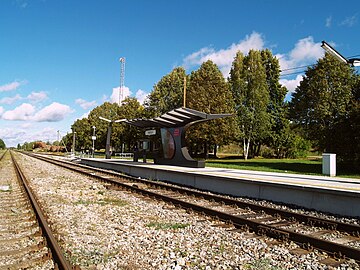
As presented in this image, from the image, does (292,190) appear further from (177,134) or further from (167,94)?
(167,94)

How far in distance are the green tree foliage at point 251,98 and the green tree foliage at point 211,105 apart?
7.97 ft

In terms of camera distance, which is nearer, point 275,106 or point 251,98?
point 251,98

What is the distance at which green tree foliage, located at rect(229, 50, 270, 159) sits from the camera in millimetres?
46250

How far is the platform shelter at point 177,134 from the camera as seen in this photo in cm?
1961

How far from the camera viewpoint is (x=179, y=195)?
12172mm

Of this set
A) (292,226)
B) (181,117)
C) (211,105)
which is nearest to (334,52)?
(292,226)

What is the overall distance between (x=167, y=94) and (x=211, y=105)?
14.3 m

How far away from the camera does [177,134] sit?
22.0 meters

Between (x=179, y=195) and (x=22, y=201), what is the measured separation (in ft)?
17.5

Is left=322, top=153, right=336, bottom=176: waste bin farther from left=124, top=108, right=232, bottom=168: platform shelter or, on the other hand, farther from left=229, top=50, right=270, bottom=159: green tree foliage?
left=229, top=50, right=270, bottom=159: green tree foliage

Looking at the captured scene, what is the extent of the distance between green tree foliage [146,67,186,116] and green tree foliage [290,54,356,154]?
91.2 feet

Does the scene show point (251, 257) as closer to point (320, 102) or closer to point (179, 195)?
point (179, 195)

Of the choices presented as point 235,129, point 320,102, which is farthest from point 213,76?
point 320,102

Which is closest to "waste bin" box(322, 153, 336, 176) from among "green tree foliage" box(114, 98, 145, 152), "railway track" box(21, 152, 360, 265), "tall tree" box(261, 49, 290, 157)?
"railway track" box(21, 152, 360, 265)
